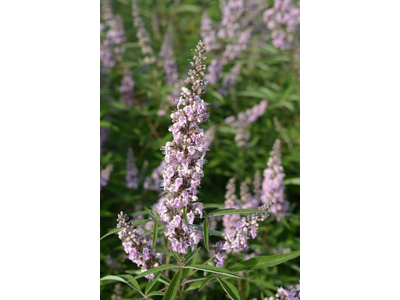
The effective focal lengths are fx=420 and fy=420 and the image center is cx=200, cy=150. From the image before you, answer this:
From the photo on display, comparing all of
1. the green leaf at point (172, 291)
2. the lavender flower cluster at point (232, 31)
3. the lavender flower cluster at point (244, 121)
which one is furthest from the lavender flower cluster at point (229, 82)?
the green leaf at point (172, 291)

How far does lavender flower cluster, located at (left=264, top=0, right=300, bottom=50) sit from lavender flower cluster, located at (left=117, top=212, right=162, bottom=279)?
12.7 feet

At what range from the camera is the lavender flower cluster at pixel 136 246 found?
230 centimetres

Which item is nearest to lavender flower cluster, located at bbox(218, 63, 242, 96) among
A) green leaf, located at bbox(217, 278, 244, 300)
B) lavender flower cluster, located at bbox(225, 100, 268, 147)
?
lavender flower cluster, located at bbox(225, 100, 268, 147)

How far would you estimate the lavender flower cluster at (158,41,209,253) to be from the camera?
2102 mm

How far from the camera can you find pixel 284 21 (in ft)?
17.5

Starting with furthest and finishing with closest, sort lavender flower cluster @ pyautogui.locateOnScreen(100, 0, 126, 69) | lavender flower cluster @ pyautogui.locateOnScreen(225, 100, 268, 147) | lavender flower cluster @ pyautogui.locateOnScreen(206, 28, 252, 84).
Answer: lavender flower cluster @ pyautogui.locateOnScreen(206, 28, 252, 84)
lavender flower cluster @ pyautogui.locateOnScreen(100, 0, 126, 69)
lavender flower cluster @ pyautogui.locateOnScreen(225, 100, 268, 147)

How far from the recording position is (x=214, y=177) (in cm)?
547

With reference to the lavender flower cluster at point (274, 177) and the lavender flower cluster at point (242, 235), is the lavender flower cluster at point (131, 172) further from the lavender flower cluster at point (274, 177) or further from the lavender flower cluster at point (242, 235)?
the lavender flower cluster at point (242, 235)

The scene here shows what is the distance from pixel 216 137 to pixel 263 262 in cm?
323

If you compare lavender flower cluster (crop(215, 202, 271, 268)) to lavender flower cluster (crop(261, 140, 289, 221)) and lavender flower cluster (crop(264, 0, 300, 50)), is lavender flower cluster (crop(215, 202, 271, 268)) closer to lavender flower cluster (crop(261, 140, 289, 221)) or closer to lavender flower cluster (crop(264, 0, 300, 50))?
lavender flower cluster (crop(261, 140, 289, 221))

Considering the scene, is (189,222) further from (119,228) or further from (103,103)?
(103,103)

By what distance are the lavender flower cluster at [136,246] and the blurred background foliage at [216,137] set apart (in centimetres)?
121

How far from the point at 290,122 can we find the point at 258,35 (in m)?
1.80
